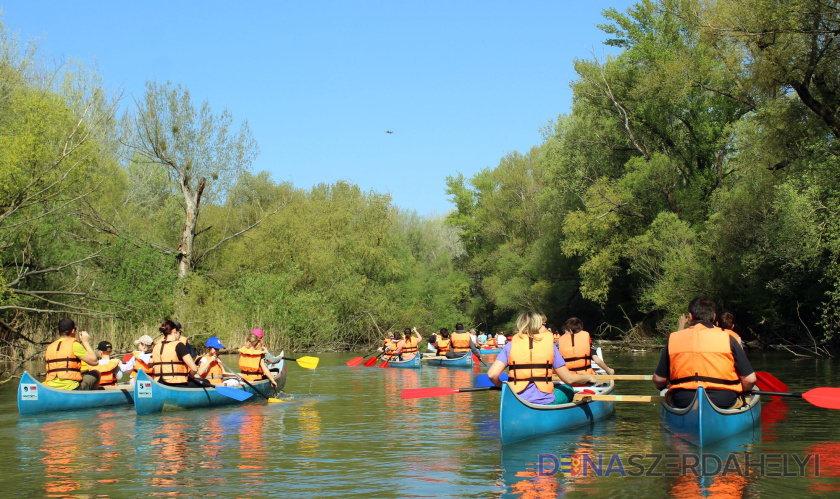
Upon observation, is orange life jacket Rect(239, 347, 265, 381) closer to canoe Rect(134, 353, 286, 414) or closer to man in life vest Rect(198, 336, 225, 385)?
man in life vest Rect(198, 336, 225, 385)

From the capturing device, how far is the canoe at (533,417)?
25.5 ft

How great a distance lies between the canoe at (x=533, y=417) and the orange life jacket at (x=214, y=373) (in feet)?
20.4

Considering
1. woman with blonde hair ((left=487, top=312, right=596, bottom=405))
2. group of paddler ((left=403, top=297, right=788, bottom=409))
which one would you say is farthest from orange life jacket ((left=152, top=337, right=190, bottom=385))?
woman with blonde hair ((left=487, top=312, right=596, bottom=405))

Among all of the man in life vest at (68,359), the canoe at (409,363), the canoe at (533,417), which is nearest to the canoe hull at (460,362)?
the canoe at (409,363)

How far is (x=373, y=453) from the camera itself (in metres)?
8.19

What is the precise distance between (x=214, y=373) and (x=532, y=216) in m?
32.4

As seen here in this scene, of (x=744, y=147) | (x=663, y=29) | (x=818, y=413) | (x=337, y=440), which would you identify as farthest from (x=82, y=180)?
(x=663, y=29)

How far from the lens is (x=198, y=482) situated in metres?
6.76

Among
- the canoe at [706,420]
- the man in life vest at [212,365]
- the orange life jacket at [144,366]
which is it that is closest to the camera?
the canoe at [706,420]

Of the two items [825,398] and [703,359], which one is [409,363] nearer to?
[825,398]

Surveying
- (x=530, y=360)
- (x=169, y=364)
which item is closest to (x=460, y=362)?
(x=169, y=364)

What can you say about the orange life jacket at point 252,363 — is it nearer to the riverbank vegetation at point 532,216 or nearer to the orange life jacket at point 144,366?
the orange life jacket at point 144,366

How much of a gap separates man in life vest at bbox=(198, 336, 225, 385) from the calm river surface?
65 cm

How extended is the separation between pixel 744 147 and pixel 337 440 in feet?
68.1
